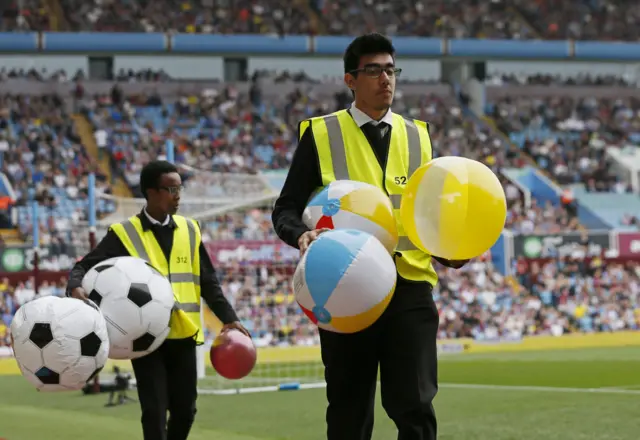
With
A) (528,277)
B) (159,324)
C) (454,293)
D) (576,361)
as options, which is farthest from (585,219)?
(159,324)

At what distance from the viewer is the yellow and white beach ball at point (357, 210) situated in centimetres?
525

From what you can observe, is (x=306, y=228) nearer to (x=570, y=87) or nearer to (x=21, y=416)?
(x=21, y=416)

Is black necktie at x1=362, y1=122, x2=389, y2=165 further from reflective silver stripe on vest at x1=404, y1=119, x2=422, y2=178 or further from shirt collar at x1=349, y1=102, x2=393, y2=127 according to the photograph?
reflective silver stripe on vest at x1=404, y1=119, x2=422, y2=178

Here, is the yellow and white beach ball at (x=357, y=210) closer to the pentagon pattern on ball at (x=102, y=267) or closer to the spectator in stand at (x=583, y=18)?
the pentagon pattern on ball at (x=102, y=267)

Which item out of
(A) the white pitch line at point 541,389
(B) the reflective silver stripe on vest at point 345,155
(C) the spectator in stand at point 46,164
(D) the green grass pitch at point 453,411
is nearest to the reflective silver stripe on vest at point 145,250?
(B) the reflective silver stripe on vest at point 345,155

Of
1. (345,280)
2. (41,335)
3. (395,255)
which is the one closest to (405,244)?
(395,255)

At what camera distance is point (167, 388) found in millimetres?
7344

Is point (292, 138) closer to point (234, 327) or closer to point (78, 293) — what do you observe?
point (234, 327)

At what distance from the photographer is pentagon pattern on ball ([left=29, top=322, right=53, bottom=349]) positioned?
7.45 metres

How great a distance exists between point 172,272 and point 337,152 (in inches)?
93.6

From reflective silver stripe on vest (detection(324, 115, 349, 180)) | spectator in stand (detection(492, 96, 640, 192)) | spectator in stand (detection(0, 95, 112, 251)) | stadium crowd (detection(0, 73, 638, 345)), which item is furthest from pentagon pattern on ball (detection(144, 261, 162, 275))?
spectator in stand (detection(492, 96, 640, 192))

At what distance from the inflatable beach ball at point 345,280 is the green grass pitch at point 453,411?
15.6ft

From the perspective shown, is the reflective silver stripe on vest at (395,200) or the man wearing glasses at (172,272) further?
the man wearing glasses at (172,272)

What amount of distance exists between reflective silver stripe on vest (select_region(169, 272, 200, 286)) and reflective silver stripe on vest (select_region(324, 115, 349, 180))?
2.34 metres
